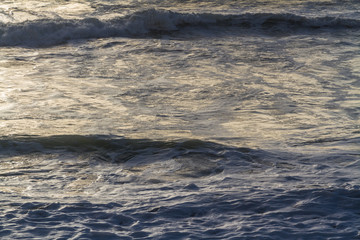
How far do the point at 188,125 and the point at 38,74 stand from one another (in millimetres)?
A: 3378

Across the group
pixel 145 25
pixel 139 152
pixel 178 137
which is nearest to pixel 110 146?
pixel 139 152

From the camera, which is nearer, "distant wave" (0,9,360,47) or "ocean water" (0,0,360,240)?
"ocean water" (0,0,360,240)

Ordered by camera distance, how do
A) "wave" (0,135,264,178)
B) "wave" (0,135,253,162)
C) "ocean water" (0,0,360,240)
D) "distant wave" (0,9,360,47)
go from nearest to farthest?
"ocean water" (0,0,360,240), "wave" (0,135,264,178), "wave" (0,135,253,162), "distant wave" (0,9,360,47)

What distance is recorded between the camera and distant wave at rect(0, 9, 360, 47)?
10.7 metres

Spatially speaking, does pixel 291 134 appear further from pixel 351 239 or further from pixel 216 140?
pixel 351 239

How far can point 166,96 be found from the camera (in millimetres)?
6148

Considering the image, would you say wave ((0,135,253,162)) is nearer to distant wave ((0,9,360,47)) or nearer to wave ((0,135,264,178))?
wave ((0,135,264,178))

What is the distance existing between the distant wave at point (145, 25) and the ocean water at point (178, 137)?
0.08m

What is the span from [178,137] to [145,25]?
7945 millimetres

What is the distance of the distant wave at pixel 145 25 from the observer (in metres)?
10.7

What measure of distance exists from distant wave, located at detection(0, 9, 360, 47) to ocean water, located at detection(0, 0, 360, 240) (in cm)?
8

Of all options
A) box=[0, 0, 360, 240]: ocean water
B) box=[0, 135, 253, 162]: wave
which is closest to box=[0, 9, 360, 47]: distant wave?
box=[0, 0, 360, 240]: ocean water

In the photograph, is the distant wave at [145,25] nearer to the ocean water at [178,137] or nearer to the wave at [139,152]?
the ocean water at [178,137]

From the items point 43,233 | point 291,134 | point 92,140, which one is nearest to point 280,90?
point 291,134
